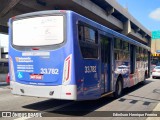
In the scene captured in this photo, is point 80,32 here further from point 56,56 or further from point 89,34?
point 56,56

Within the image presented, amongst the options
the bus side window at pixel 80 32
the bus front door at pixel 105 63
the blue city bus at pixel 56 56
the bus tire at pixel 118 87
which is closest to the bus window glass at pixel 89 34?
the blue city bus at pixel 56 56

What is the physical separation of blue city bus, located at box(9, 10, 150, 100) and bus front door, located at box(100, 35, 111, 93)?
1.06 ft

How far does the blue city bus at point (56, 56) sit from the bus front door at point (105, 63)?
0.32m

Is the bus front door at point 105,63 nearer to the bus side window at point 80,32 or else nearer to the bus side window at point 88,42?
the bus side window at point 88,42

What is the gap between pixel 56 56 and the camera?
829 centimetres

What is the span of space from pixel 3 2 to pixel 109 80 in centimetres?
1654

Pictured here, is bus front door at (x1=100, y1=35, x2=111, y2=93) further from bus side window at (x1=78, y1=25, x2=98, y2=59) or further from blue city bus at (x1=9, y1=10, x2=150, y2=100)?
bus side window at (x1=78, y1=25, x2=98, y2=59)

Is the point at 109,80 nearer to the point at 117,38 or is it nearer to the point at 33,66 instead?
the point at 117,38

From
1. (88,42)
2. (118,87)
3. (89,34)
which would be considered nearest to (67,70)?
(88,42)

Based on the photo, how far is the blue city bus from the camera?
8156mm

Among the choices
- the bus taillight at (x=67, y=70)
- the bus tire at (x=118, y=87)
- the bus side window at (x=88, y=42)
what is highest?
the bus side window at (x=88, y=42)

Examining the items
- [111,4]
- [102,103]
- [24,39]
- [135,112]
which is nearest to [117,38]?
[102,103]

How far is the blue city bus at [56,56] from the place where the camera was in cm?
816

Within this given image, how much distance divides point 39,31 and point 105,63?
10.8 feet
